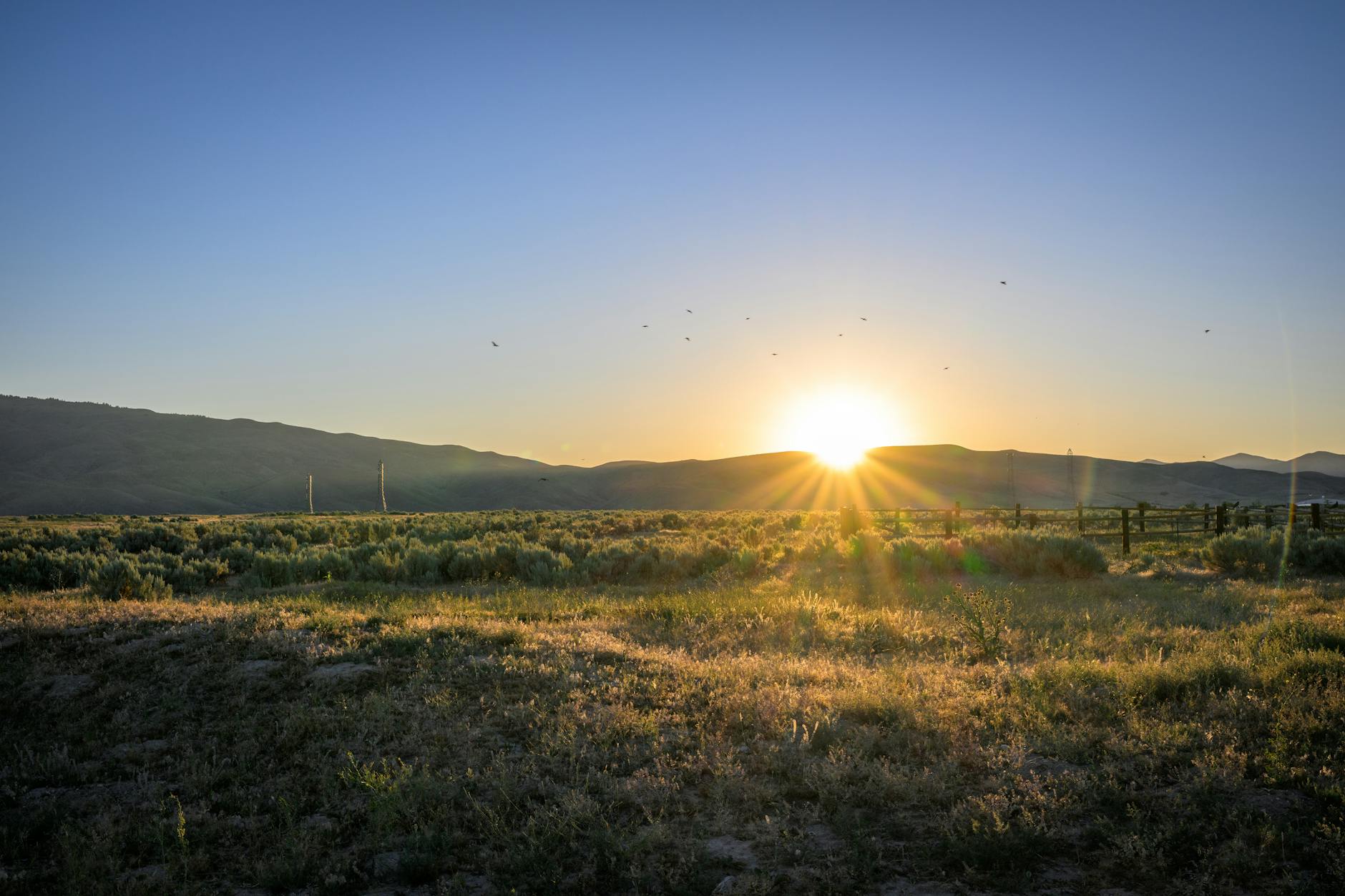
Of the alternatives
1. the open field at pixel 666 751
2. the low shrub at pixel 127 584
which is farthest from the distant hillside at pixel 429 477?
the open field at pixel 666 751

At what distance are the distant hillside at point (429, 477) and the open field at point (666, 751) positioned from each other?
102 metres

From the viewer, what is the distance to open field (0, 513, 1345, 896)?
5.06 metres

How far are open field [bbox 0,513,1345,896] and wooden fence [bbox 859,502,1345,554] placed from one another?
15168 mm

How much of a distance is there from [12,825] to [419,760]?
2.98m

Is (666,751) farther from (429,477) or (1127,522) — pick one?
(429,477)

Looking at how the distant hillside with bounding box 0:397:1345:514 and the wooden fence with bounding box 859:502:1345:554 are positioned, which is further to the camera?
the distant hillside with bounding box 0:397:1345:514

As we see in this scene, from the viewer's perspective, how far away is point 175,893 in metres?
4.93

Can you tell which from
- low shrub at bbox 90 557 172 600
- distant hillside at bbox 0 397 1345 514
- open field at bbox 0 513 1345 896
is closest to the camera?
open field at bbox 0 513 1345 896

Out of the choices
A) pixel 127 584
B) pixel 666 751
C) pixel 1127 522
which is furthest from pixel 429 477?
pixel 666 751

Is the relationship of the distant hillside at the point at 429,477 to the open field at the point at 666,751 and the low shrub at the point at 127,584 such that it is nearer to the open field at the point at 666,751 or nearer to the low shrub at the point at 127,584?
the low shrub at the point at 127,584

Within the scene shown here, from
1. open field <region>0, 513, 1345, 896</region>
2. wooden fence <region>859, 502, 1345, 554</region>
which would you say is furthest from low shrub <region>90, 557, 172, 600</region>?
wooden fence <region>859, 502, 1345, 554</region>

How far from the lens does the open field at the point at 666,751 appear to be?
506 cm

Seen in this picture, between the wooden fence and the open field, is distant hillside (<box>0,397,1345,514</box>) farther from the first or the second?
the open field

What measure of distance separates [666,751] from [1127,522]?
76.4ft
